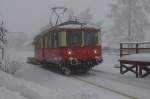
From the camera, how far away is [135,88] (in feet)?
47.8

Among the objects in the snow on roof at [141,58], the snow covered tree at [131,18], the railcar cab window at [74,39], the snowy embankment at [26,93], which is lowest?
the snowy embankment at [26,93]

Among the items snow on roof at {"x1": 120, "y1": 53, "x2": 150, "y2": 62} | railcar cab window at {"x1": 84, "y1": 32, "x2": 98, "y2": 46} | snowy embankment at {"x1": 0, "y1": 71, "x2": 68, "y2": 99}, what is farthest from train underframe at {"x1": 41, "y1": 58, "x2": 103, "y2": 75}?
snowy embankment at {"x1": 0, "y1": 71, "x2": 68, "y2": 99}

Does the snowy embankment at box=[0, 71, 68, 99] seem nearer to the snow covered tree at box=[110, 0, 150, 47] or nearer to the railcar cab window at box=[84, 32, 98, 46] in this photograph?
the railcar cab window at box=[84, 32, 98, 46]

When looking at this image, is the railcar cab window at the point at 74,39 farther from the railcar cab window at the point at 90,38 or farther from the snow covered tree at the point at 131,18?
the snow covered tree at the point at 131,18

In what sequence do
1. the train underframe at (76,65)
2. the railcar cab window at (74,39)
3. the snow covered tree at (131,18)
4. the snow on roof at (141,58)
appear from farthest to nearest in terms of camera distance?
1. the snow covered tree at (131,18)
2. the railcar cab window at (74,39)
3. the train underframe at (76,65)
4. the snow on roof at (141,58)

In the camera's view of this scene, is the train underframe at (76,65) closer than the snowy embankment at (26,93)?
No

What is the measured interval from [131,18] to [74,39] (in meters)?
35.5

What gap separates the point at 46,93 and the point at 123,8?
153 ft

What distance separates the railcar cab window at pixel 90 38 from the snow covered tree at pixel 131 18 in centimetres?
3341

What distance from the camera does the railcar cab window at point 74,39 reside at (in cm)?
2127

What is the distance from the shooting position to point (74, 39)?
70.3ft

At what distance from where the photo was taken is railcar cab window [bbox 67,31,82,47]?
69.8ft

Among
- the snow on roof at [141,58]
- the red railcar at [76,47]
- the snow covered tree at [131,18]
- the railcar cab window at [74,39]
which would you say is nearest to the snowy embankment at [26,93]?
the snow on roof at [141,58]

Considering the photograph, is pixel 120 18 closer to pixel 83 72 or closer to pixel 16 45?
pixel 83 72
